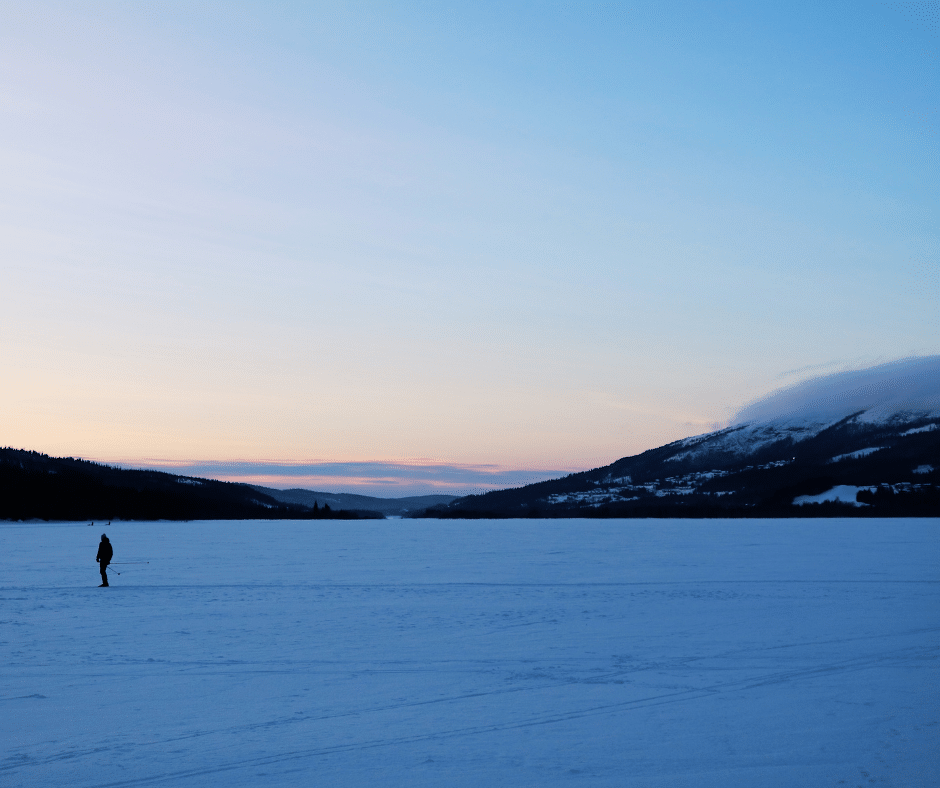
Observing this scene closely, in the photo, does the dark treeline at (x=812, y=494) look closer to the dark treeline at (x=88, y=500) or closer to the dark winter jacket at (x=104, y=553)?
the dark treeline at (x=88, y=500)

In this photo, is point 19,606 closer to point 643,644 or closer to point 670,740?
point 643,644

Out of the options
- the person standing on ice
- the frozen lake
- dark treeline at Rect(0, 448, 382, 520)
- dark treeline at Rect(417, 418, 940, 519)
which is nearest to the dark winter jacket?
the person standing on ice

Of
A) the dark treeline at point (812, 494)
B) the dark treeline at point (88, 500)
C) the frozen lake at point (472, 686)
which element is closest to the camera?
the frozen lake at point (472, 686)

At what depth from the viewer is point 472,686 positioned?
8.76 m

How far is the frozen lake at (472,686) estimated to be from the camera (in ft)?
20.5

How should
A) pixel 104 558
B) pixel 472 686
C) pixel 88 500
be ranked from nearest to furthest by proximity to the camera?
1. pixel 472 686
2. pixel 104 558
3. pixel 88 500

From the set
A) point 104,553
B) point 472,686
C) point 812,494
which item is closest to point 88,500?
point 104,553

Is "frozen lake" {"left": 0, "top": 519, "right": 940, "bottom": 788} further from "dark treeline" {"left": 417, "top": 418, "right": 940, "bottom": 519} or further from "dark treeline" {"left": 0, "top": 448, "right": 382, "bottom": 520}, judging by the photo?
"dark treeline" {"left": 417, "top": 418, "right": 940, "bottom": 519}

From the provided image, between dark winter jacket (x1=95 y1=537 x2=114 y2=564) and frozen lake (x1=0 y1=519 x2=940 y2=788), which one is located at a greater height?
dark winter jacket (x1=95 y1=537 x2=114 y2=564)

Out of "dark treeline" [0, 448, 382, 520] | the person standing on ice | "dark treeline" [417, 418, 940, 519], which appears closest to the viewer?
the person standing on ice

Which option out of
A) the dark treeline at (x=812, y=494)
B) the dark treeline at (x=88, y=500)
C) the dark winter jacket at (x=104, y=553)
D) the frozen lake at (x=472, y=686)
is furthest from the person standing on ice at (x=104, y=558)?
the dark treeline at (x=812, y=494)

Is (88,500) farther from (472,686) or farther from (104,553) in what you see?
(472,686)

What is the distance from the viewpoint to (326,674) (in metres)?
9.36

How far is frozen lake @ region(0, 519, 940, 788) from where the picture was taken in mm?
6250
